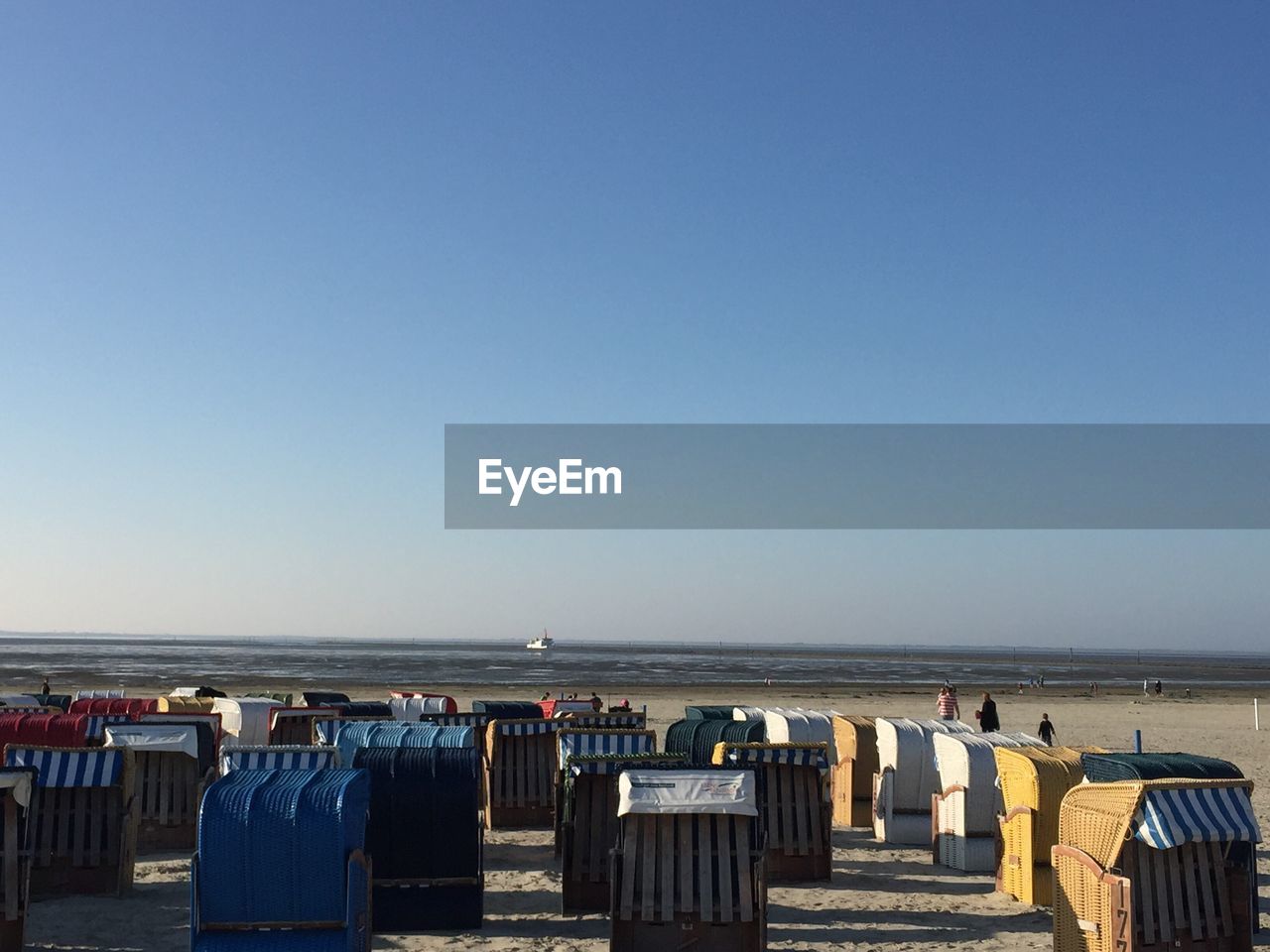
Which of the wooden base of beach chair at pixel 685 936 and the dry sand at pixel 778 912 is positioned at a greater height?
the wooden base of beach chair at pixel 685 936

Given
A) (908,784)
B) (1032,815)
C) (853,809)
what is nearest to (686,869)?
(1032,815)

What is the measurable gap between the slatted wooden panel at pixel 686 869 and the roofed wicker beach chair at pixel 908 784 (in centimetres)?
738

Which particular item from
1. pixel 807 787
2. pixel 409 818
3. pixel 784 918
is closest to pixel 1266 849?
pixel 807 787

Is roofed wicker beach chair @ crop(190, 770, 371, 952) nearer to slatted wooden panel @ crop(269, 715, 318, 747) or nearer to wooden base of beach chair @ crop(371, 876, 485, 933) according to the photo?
wooden base of beach chair @ crop(371, 876, 485, 933)

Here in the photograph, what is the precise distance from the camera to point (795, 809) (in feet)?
51.7

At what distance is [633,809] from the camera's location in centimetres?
1134

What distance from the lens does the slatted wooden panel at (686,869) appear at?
1136cm

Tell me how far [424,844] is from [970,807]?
25.6 ft

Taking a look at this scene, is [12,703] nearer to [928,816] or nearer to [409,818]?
[409,818]

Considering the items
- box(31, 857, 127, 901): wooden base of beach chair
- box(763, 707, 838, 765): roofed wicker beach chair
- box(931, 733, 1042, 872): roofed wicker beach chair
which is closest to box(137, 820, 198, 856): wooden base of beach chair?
box(31, 857, 127, 901): wooden base of beach chair

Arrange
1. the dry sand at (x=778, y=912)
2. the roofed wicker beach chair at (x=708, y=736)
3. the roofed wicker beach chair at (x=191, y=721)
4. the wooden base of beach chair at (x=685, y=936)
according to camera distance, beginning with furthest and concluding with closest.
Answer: the roofed wicker beach chair at (x=708, y=736) < the roofed wicker beach chair at (x=191, y=721) < the dry sand at (x=778, y=912) < the wooden base of beach chair at (x=685, y=936)

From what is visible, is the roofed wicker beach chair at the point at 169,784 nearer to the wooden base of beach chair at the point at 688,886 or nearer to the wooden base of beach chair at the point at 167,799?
the wooden base of beach chair at the point at 167,799

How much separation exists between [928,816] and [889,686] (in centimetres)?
5579

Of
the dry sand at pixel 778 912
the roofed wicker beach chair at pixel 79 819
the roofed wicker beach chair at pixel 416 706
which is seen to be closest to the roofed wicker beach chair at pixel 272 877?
the dry sand at pixel 778 912
